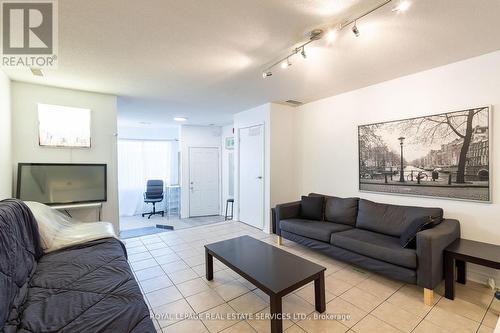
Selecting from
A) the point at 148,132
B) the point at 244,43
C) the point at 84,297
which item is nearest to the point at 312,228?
the point at 244,43

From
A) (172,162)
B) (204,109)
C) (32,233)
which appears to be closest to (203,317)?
(32,233)

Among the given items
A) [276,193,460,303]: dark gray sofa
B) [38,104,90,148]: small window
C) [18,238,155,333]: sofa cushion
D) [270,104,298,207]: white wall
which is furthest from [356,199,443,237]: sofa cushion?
[38,104,90,148]: small window

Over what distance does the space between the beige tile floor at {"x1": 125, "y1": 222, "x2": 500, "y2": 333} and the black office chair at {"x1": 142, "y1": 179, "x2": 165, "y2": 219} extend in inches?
134

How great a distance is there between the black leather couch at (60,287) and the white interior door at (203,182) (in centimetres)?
390

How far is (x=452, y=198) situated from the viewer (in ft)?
8.52

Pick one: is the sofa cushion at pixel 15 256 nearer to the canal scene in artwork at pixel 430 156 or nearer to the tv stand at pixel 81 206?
Result: the tv stand at pixel 81 206

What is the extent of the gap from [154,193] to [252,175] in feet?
10.5

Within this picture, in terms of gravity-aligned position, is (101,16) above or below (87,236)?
above

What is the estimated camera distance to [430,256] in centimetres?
205

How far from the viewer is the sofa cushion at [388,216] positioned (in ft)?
8.74

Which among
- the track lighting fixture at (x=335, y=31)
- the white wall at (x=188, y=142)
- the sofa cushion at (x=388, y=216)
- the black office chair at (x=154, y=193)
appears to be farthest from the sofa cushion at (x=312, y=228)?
the black office chair at (x=154, y=193)

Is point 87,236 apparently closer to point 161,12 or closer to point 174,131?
point 161,12

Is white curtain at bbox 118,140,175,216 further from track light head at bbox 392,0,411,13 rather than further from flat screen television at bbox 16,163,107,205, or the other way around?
track light head at bbox 392,0,411,13

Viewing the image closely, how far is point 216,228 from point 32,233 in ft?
9.71
